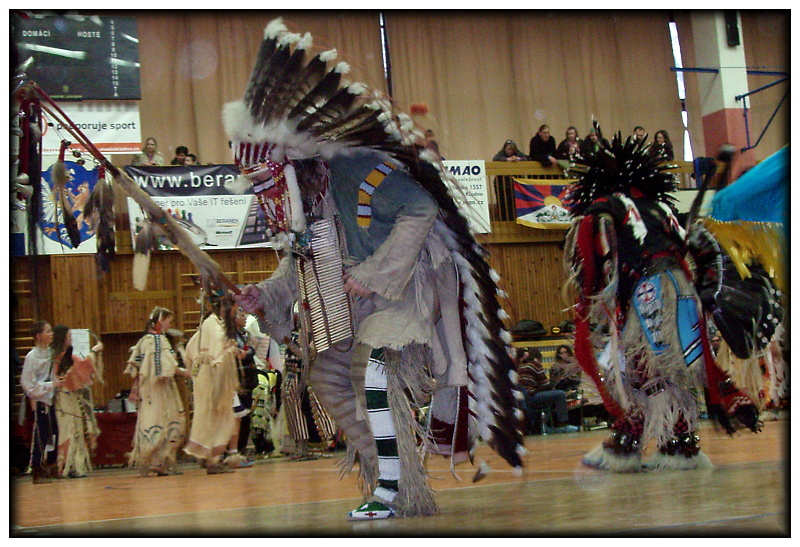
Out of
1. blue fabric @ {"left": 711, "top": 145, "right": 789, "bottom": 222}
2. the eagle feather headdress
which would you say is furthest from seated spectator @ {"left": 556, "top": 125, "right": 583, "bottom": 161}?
the eagle feather headdress

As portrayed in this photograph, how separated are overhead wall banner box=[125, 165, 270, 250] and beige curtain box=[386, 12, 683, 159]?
2.99m

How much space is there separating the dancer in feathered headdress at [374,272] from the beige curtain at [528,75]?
8.38m

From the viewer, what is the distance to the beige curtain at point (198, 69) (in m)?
10.8

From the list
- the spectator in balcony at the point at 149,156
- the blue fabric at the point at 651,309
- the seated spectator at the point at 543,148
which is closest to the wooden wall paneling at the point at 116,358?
the spectator in balcony at the point at 149,156

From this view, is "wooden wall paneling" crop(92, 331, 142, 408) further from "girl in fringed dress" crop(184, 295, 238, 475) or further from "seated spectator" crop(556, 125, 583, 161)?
"seated spectator" crop(556, 125, 583, 161)

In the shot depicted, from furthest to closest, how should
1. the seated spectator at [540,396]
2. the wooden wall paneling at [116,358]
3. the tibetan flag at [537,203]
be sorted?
the tibetan flag at [537,203], the wooden wall paneling at [116,358], the seated spectator at [540,396]

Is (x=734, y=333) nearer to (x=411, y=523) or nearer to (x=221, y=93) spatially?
(x=411, y=523)

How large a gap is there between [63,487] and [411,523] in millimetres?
3735

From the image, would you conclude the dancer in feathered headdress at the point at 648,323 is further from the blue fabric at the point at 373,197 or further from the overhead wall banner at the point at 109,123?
the overhead wall banner at the point at 109,123

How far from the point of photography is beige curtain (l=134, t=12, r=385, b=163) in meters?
10.8

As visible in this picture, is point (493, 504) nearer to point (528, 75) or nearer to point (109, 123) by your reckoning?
point (109, 123)

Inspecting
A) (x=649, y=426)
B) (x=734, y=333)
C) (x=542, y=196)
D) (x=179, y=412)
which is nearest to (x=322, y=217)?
(x=649, y=426)

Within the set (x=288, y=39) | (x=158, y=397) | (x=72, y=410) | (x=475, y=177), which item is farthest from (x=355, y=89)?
(x=475, y=177)

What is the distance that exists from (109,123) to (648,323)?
724 cm
